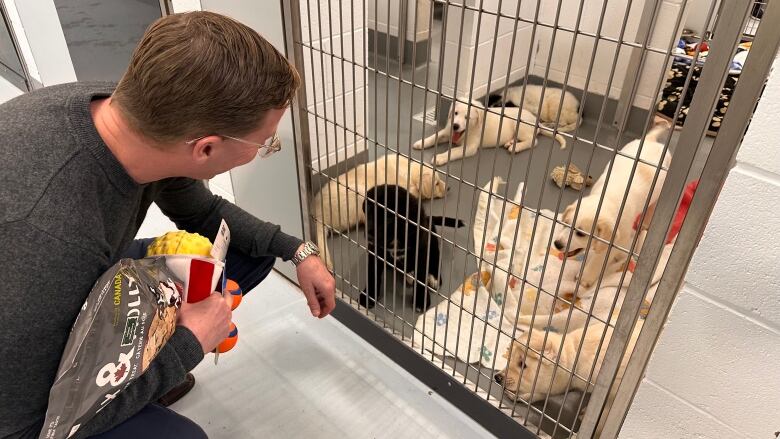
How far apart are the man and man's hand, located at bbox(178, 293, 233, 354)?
0.06 feet

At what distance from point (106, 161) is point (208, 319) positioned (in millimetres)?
318

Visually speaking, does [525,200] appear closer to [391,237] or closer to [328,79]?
[391,237]

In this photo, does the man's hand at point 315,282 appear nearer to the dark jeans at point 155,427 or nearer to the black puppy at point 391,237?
the black puppy at point 391,237

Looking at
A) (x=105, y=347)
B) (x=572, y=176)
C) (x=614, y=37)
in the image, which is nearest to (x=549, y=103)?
(x=614, y=37)

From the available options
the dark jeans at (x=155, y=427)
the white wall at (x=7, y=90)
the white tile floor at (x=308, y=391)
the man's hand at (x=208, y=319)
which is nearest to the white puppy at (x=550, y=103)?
the white tile floor at (x=308, y=391)

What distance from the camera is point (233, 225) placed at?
51.4 inches

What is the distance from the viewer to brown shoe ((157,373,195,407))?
1422 mm

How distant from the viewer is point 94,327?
2.55 feet

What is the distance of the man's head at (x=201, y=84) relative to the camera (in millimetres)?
772

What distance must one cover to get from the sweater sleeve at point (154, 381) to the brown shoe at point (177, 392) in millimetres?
513

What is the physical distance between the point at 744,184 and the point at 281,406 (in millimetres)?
1166

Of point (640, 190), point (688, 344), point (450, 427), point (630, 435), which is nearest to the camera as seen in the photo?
point (688, 344)

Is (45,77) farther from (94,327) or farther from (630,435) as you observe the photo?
(630,435)

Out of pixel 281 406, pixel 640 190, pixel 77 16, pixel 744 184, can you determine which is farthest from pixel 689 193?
pixel 77 16
